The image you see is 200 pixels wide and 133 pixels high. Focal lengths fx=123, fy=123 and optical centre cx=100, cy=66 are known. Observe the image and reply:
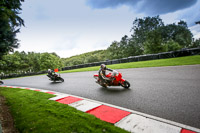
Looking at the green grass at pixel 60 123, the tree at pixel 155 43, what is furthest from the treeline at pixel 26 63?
the green grass at pixel 60 123

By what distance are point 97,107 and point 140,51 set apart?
170 feet

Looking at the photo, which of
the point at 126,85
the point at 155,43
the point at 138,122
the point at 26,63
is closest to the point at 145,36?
the point at 155,43

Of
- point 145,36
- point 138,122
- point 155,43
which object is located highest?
point 145,36

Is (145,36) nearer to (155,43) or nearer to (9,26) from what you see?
(155,43)

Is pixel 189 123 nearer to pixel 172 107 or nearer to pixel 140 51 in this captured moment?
pixel 172 107

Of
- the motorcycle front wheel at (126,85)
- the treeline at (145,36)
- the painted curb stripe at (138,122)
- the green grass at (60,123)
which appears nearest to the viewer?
the painted curb stripe at (138,122)

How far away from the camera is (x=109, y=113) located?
3.68 metres

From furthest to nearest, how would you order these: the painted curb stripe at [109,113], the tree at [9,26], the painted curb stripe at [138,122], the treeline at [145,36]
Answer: the treeline at [145,36]
the tree at [9,26]
the painted curb stripe at [109,113]
the painted curb stripe at [138,122]

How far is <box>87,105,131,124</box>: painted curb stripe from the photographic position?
3298 millimetres

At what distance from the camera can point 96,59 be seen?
77.2 m

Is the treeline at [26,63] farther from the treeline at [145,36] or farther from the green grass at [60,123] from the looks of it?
the green grass at [60,123]

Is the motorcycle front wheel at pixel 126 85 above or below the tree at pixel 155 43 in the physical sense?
below

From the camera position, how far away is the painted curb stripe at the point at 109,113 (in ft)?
10.8

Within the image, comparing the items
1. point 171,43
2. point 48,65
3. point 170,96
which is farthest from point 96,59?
point 170,96
